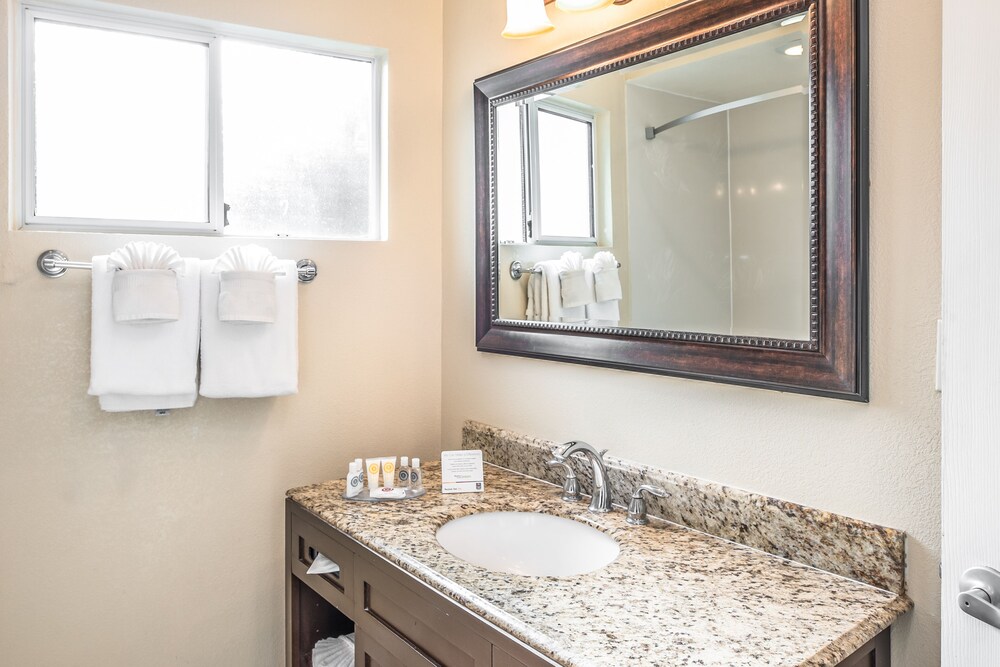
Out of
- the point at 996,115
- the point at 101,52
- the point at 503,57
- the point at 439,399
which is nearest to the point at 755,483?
the point at 996,115

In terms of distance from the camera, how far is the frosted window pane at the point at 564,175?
5.50ft

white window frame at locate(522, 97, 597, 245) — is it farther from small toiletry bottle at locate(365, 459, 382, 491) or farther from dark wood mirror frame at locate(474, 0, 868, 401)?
small toiletry bottle at locate(365, 459, 382, 491)

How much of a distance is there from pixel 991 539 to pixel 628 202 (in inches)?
37.1

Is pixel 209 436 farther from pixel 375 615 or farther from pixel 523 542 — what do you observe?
pixel 523 542

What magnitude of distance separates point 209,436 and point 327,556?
1.62ft

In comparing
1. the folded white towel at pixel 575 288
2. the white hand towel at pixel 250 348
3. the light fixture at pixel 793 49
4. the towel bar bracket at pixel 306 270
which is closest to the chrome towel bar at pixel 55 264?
the white hand towel at pixel 250 348

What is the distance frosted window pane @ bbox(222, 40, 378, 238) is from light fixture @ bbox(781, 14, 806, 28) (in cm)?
128

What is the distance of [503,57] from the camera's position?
1.96 m

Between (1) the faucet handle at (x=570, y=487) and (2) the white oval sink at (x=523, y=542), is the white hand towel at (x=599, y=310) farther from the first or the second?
(2) the white oval sink at (x=523, y=542)

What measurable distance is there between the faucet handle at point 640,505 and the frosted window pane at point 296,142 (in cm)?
114

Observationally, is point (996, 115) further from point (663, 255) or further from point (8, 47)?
point (8, 47)

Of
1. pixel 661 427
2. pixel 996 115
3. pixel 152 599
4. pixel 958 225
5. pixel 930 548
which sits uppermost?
pixel 996 115

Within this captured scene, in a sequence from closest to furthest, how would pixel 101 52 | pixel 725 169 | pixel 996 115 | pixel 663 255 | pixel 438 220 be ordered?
pixel 996 115 → pixel 725 169 → pixel 663 255 → pixel 101 52 → pixel 438 220

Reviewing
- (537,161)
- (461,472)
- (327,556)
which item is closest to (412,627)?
(327,556)
